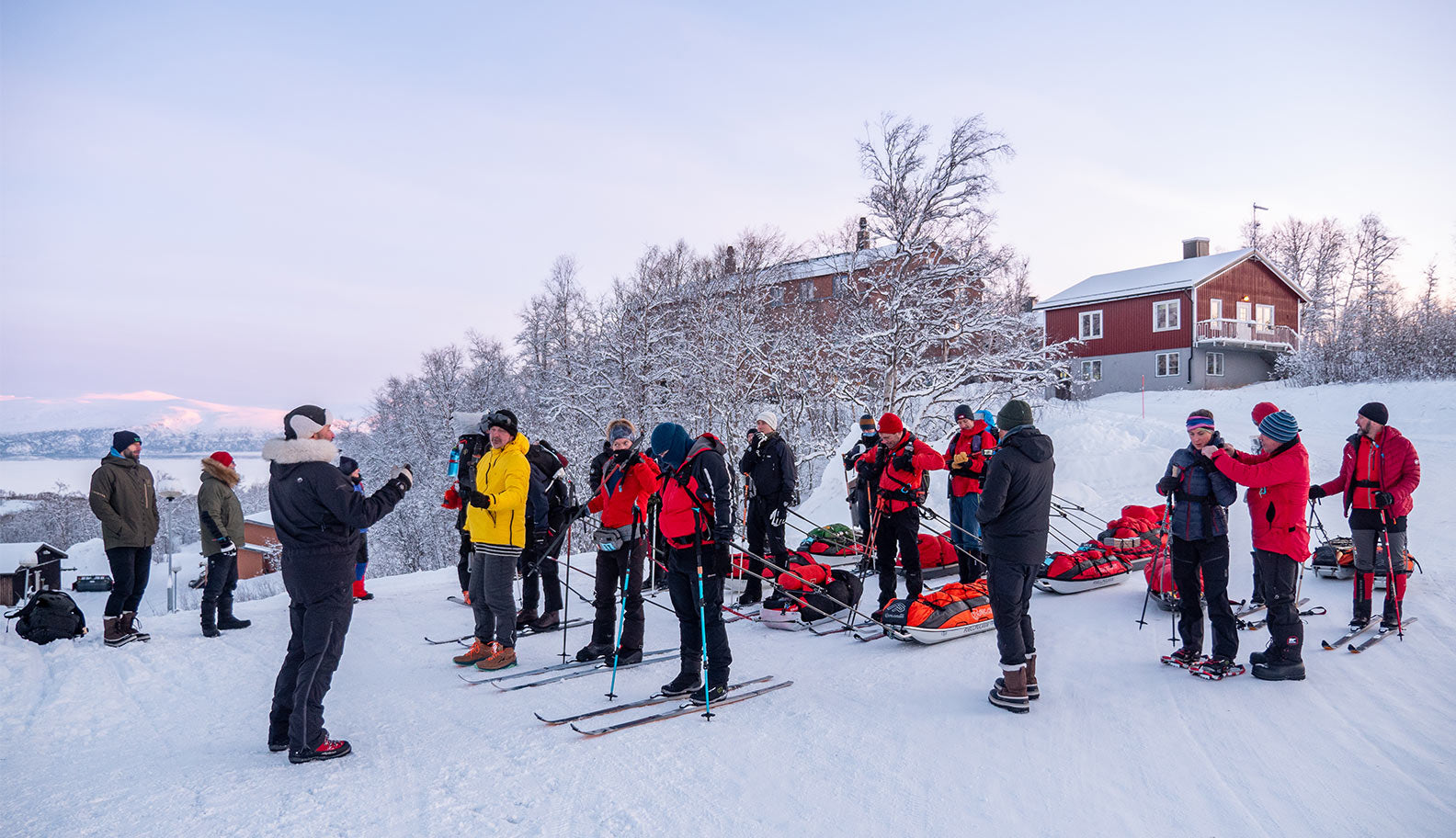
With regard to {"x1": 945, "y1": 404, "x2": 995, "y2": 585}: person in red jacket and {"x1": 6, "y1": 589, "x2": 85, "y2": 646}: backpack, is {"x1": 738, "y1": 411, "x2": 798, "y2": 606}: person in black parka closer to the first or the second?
{"x1": 945, "y1": 404, "x2": 995, "y2": 585}: person in red jacket

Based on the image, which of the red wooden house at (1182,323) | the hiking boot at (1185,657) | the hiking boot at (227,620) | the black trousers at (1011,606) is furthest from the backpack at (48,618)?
the red wooden house at (1182,323)

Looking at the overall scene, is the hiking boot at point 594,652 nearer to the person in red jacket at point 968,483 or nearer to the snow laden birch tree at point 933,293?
the person in red jacket at point 968,483

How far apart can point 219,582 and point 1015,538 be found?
662 cm

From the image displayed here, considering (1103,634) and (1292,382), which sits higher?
(1292,382)

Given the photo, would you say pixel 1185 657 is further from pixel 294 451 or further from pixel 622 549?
pixel 294 451

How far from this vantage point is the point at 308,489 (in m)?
3.84

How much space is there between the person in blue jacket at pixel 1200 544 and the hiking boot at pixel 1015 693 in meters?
1.39

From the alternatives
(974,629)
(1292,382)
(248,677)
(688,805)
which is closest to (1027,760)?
(688,805)

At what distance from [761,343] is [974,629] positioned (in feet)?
57.1

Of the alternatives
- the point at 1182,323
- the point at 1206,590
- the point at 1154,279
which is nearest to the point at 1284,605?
the point at 1206,590

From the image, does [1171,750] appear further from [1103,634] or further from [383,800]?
[383,800]

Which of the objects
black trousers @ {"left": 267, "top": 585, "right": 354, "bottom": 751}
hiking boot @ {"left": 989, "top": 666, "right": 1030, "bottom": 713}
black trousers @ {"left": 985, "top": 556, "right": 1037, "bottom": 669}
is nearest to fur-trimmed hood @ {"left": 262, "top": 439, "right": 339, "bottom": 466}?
black trousers @ {"left": 267, "top": 585, "right": 354, "bottom": 751}

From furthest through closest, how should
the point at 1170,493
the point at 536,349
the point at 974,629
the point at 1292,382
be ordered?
the point at 536,349
the point at 1292,382
the point at 974,629
the point at 1170,493

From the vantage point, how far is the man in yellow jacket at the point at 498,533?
17.6ft
